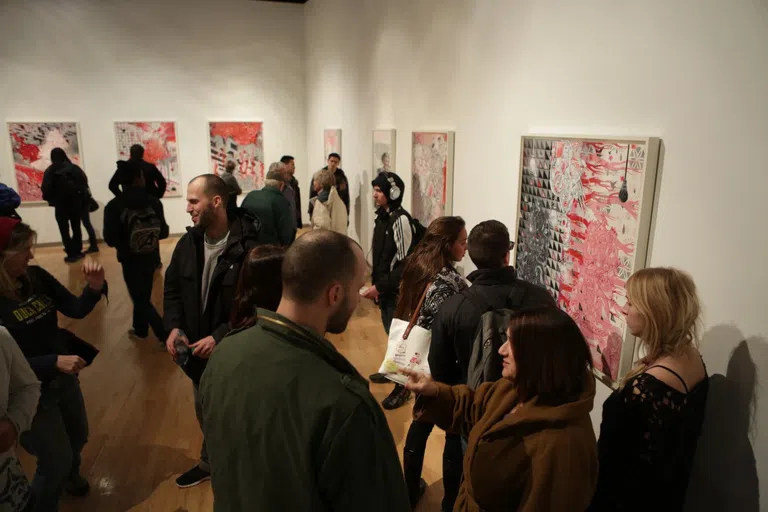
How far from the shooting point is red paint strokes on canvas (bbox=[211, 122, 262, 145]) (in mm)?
9609

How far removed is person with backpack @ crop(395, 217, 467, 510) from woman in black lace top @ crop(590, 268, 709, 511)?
856mm

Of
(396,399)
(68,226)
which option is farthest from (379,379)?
(68,226)

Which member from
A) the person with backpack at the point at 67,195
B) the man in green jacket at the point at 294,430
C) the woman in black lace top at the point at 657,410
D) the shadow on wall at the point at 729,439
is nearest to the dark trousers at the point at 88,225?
the person with backpack at the point at 67,195

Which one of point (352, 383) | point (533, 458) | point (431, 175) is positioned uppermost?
point (431, 175)

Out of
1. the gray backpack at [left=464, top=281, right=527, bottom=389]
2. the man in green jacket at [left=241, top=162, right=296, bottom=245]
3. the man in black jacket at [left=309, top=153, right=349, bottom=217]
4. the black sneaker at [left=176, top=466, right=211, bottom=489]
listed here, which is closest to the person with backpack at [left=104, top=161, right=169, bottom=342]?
the man in green jacket at [left=241, top=162, right=296, bottom=245]

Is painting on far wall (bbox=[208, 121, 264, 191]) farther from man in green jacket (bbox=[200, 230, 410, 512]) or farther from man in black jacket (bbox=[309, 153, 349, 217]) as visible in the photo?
man in green jacket (bbox=[200, 230, 410, 512])

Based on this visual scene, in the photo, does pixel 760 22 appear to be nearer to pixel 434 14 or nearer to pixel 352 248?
pixel 352 248

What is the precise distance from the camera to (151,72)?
9055 mm

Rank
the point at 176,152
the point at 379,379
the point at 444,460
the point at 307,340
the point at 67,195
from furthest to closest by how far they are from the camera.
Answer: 1. the point at 176,152
2. the point at 67,195
3. the point at 379,379
4. the point at 444,460
5. the point at 307,340

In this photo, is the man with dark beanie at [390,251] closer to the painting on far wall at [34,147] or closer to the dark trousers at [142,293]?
the dark trousers at [142,293]

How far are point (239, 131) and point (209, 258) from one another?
300 inches

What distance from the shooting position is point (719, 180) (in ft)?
5.96

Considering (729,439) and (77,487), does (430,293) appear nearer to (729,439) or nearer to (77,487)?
(729,439)

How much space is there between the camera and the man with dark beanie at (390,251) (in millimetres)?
3883
